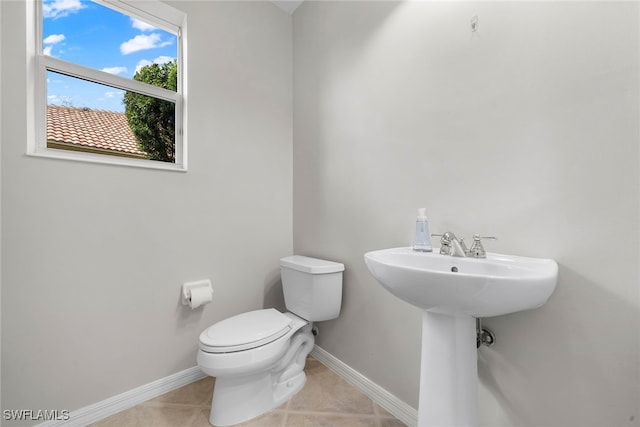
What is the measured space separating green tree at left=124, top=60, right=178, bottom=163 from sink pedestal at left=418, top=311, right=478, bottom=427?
1.68 metres

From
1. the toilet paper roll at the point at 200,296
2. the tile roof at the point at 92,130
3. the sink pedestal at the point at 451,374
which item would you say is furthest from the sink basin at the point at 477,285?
the tile roof at the point at 92,130

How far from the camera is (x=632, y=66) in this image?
0.69 metres

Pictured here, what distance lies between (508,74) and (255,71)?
1.52 meters

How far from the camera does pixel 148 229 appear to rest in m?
1.39

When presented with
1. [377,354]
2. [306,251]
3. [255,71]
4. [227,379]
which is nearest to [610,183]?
[377,354]

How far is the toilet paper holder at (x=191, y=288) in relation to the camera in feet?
4.79

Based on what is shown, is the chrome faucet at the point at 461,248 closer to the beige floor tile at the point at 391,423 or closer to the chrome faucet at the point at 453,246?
the chrome faucet at the point at 453,246

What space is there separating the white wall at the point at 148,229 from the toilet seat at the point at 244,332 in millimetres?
351

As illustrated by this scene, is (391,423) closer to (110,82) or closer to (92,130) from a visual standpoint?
(92,130)

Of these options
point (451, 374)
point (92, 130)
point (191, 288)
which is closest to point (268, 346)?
point (191, 288)

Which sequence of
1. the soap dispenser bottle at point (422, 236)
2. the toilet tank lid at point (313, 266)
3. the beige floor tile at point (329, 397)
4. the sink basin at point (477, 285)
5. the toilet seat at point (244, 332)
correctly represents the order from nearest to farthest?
the sink basin at point (477, 285)
the soap dispenser bottle at point (422, 236)
the toilet seat at point (244, 332)
the beige floor tile at point (329, 397)
the toilet tank lid at point (313, 266)

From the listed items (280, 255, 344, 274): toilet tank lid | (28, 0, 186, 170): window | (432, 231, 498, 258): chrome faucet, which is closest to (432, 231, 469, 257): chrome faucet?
(432, 231, 498, 258): chrome faucet

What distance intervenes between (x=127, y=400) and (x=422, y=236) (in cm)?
167

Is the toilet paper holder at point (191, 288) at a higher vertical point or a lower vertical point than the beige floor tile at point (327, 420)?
higher
